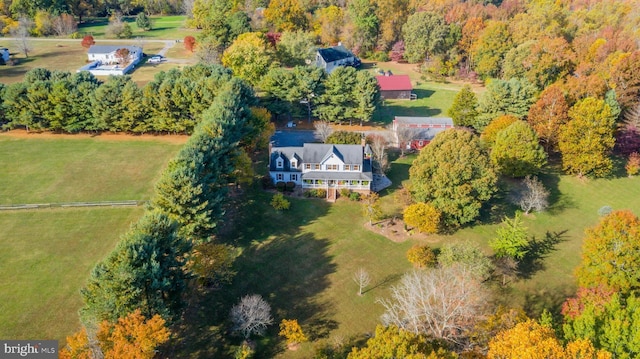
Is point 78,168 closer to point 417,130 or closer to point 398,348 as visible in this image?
point 417,130

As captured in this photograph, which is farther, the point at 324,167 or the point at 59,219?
the point at 324,167

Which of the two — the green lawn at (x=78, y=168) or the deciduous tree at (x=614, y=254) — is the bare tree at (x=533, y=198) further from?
the green lawn at (x=78, y=168)

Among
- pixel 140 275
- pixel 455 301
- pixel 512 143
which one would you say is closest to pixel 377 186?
pixel 512 143

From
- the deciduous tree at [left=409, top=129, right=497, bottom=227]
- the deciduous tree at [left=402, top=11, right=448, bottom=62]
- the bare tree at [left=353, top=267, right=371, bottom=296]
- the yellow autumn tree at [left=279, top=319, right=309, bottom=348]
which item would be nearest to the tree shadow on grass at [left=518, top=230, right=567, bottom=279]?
the deciduous tree at [left=409, top=129, right=497, bottom=227]

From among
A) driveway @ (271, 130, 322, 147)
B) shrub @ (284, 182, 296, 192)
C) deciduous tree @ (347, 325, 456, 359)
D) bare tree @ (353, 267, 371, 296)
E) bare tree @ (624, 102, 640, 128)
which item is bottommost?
bare tree @ (353, 267, 371, 296)

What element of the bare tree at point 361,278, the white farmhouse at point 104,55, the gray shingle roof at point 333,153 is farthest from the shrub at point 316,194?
the white farmhouse at point 104,55

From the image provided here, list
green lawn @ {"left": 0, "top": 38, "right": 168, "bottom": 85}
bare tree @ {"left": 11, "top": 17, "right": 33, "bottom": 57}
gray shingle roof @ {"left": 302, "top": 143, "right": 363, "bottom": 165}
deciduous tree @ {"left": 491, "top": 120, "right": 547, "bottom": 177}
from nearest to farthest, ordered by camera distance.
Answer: gray shingle roof @ {"left": 302, "top": 143, "right": 363, "bottom": 165}
deciduous tree @ {"left": 491, "top": 120, "right": 547, "bottom": 177}
green lawn @ {"left": 0, "top": 38, "right": 168, "bottom": 85}
bare tree @ {"left": 11, "top": 17, "right": 33, "bottom": 57}

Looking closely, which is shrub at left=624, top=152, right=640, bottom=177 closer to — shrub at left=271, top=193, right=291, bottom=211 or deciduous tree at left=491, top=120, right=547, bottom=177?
deciduous tree at left=491, top=120, right=547, bottom=177

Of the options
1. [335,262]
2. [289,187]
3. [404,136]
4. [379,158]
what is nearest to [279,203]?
[289,187]
